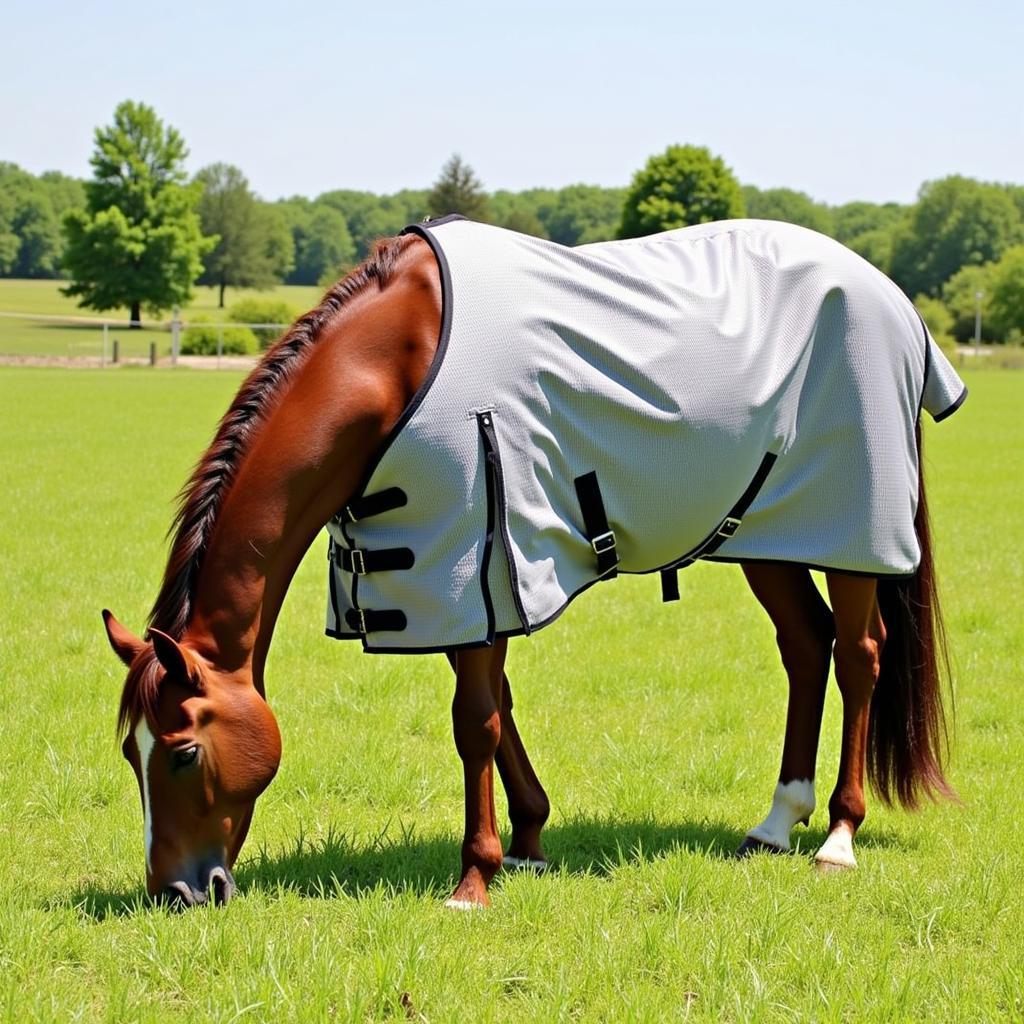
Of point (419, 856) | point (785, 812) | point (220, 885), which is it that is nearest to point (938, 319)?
point (785, 812)

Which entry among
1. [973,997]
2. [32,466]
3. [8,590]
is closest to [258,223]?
[32,466]

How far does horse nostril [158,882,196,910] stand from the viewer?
12.4 feet

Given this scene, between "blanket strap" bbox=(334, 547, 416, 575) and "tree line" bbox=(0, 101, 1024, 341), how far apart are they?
49.5 meters

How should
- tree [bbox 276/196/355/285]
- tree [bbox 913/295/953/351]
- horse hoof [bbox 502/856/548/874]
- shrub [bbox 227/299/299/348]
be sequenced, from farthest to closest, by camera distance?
tree [bbox 276/196/355/285], tree [bbox 913/295/953/351], shrub [bbox 227/299/299/348], horse hoof [bbox 502/856/548/874]

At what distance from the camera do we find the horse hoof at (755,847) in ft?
15.3

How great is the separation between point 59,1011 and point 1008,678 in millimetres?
5707

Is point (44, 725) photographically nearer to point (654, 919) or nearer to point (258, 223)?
point (654, 919)

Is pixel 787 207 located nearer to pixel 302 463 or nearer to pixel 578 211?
pixel 578 211

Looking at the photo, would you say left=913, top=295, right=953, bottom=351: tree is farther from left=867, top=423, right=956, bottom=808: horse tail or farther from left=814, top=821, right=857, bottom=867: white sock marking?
left=814, top=821, right=857, bottom=867: white sock marking

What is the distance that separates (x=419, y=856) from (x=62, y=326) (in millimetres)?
69257

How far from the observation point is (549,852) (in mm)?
4672

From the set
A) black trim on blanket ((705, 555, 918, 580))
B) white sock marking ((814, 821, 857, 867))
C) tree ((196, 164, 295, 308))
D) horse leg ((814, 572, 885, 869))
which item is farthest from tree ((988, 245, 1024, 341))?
white sock marking ((814, 821, 857, 867))

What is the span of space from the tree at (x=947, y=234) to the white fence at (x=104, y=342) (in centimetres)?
6617

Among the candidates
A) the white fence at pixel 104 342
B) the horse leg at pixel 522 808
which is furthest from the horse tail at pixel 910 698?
the white fence at pixel 104 342
